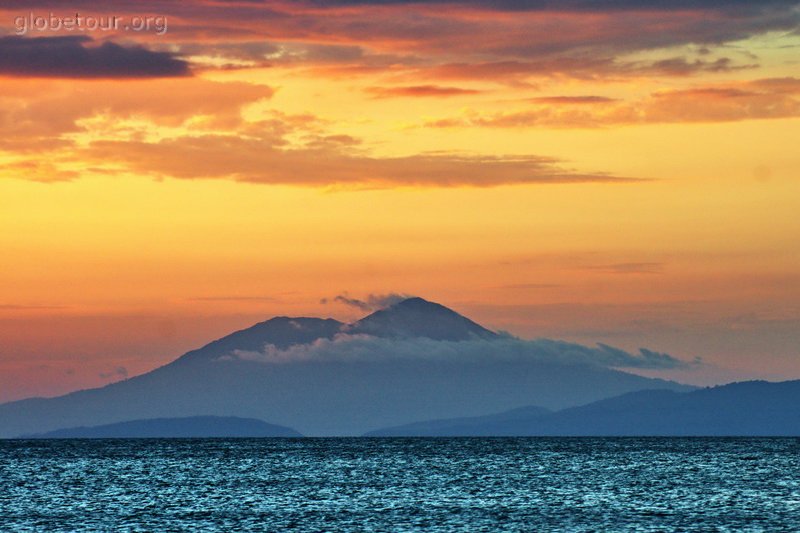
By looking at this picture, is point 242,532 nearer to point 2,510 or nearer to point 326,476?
point 2,510

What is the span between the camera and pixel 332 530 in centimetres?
10644

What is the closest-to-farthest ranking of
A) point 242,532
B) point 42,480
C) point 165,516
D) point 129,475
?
point 242,532 → point 165,516 → point 42,480 → point 129,475

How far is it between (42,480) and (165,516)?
6374cm

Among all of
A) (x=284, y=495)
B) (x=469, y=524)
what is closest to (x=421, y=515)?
(x=469, y=524)

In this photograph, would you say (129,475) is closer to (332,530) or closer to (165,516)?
(165,516)

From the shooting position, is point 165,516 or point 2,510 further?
point 2,510

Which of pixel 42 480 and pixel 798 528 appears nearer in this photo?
pixel 798 528

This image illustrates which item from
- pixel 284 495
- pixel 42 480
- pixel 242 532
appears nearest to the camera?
pixel 242 532

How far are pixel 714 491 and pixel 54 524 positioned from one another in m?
72.2

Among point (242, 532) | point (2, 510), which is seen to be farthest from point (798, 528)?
point (2, 510)

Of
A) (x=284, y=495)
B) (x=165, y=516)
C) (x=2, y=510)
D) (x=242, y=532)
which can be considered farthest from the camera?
(x=284, y=495)

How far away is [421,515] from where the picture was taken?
118812mm

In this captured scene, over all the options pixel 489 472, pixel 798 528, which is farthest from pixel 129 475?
pixel 798 528

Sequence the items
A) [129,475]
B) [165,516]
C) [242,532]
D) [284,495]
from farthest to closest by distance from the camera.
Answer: [129,475], [284,495], [165,516], [242,532]
